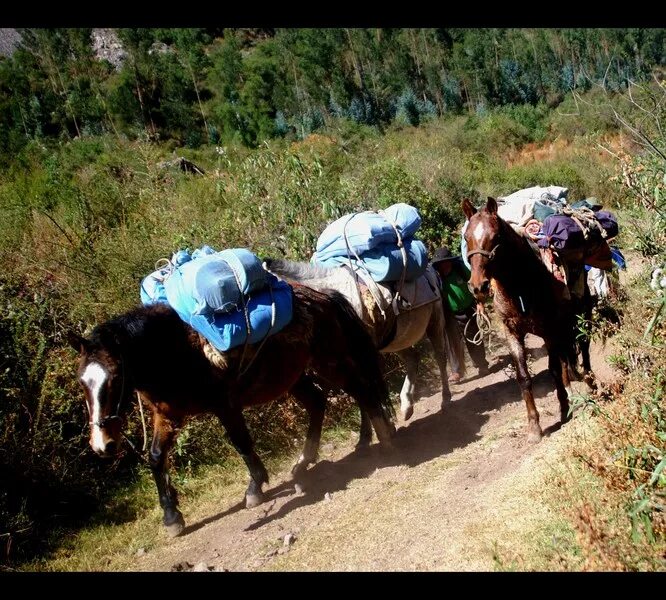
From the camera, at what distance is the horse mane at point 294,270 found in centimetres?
628

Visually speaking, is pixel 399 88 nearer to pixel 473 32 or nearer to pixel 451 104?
pixel 451 104

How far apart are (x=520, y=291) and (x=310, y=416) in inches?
95.2

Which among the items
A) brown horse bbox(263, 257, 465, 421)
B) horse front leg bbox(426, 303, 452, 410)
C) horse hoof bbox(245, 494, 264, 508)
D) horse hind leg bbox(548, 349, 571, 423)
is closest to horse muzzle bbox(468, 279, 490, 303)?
horse hind leg bbox(548, 349, 571, 423)

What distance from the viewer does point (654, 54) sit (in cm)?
4091

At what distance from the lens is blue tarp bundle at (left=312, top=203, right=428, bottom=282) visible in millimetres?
6656

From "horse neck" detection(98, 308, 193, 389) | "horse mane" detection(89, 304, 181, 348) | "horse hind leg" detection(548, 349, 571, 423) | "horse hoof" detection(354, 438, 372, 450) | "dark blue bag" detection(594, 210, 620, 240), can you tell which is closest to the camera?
"horse mane" detection(89, 304, 181, 348)

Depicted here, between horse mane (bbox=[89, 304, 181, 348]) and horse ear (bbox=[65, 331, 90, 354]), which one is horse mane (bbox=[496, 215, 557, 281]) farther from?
horse ear (bbox=[65, 331, 90, 354])

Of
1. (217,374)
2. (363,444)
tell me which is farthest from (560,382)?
(217,374)

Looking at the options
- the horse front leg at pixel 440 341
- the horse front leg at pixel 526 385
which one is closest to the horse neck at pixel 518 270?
the horse front leg at pixel 526 385

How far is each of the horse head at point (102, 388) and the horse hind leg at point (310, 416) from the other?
2.15m

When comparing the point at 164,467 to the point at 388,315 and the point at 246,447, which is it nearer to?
the point at 246,447

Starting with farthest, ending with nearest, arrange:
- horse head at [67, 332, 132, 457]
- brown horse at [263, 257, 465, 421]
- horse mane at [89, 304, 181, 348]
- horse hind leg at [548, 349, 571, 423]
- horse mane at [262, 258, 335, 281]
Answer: brown horse at [263, 257, 465, 421] → horse mane at [262, 258, 335, 281] → horse hind leg at [548, 349, 571, 423] → horse mane at [89, 304, 181, 348] → horse head at [67, 332, 132, 457]

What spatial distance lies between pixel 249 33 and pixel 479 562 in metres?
82.0

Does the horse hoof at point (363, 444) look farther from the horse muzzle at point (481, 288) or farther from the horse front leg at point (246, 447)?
the horse muzzle at point (481, 288)
